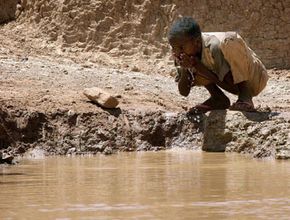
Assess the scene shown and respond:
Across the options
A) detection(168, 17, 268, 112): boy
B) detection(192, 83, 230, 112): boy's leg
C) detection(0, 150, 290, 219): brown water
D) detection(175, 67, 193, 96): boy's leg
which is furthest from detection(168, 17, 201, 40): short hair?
detection(0, 150, 290, 219): brown water

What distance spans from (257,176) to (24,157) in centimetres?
273

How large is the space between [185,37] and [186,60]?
253 mm

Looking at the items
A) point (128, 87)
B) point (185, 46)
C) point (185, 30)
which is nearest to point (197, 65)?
point (185, 46)

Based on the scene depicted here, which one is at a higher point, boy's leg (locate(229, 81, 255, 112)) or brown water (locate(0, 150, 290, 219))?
boy's leg (locate(229, 81, 255, 112))

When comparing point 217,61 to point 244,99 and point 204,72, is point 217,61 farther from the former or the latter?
point 244,99

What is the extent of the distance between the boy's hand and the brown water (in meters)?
1.19

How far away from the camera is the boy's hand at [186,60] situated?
833 cm

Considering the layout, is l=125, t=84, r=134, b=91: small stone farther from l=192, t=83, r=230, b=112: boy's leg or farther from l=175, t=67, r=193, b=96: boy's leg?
l=192, t=83, r=230, b=112: boy's leg

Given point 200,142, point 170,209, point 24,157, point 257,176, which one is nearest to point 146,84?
point 200,142

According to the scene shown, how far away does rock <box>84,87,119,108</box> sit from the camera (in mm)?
8953

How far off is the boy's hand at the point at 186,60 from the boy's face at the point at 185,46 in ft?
0.06

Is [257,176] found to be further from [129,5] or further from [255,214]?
[129,5]

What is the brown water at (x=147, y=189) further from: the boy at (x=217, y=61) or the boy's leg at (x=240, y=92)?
the boy at (x=217, y=61)

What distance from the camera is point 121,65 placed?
13.6 meters
